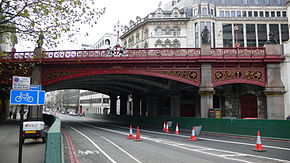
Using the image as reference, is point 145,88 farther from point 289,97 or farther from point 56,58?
point 289,97

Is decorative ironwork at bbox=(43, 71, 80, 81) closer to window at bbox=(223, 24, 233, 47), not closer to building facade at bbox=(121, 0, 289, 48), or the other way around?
building facade at bbox=(121, 0, 289, 48)

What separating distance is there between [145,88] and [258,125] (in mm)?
22103

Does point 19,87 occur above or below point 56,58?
below

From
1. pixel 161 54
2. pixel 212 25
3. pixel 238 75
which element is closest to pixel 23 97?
pixel 161 54

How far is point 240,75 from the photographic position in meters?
23.5

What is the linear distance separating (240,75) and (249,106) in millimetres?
7416

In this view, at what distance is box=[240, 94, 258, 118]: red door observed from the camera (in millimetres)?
28664

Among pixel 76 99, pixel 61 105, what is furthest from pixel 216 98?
pixel 61 105

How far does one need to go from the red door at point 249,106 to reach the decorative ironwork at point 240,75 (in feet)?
20.0

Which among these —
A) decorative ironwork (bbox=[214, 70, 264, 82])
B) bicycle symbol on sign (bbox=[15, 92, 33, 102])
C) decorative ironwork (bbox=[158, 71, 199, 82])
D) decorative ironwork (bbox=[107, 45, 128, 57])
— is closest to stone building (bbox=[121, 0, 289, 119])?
decorative ironwork (bbox=[214, 70, 264, 82])

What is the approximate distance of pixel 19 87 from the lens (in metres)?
7.83

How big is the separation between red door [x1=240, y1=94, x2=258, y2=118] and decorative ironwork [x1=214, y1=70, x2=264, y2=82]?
609 cm

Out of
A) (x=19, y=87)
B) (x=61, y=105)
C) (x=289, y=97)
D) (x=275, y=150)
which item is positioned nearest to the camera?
(x=19, y=87)

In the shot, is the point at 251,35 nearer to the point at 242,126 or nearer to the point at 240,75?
the point at 240,75
